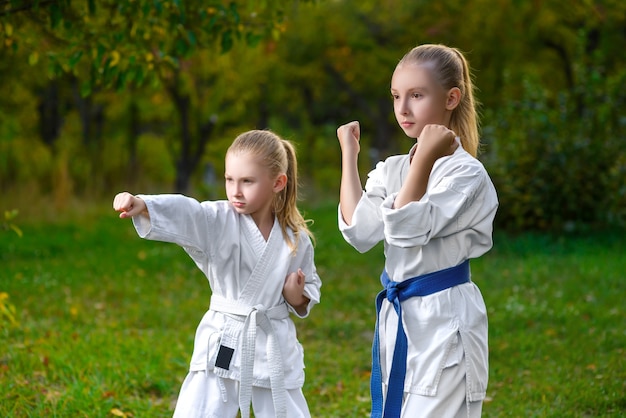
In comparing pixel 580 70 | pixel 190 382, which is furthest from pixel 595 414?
pixel 580 70

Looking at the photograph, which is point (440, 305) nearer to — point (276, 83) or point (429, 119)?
point (429, 119)

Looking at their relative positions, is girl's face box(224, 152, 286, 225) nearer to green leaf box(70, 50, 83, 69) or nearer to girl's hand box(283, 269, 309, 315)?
girl's hand box(283, 269, 309, 315)

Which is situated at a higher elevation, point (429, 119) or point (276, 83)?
point (276, 83)

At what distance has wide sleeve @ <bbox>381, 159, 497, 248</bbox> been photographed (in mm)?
2846

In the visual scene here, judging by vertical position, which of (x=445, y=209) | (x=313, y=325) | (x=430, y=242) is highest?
(x=445, y=209)

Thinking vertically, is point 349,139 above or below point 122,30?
below

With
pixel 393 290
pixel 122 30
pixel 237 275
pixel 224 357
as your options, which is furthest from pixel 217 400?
pixel 122 30

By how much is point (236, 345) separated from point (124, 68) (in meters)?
2.17

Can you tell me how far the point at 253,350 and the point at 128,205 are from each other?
763mm

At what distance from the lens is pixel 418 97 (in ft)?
10.1

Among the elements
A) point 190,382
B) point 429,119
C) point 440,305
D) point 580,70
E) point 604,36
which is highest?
point 604,36

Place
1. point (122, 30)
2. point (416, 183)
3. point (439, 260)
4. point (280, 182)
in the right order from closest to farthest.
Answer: point (416, 183)
point (439, 260)
point (280, 182)
point (122, 30)

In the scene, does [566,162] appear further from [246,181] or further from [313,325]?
[246,181]

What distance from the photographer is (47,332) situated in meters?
6.08
